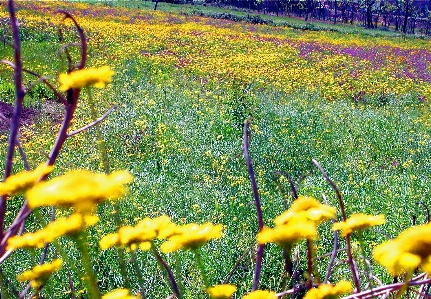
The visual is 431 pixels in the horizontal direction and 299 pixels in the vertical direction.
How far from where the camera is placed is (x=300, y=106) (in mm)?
6520

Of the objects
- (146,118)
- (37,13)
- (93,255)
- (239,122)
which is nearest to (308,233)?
(93,255)

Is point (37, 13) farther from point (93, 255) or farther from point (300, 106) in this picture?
point (93, 255)

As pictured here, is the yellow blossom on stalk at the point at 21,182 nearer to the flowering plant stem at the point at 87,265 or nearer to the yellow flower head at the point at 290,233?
the flowering plant stem at the point at 87,265

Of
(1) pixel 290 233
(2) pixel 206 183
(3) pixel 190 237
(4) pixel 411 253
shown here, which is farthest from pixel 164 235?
(2) pixel 206 183

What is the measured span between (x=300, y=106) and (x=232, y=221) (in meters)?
3.76

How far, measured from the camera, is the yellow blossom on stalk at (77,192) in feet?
1.47

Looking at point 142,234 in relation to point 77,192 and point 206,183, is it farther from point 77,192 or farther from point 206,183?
point 206,183

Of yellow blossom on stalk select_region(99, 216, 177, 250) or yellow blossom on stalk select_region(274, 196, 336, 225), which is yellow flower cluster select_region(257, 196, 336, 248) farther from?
yellow blossom on stalk select_region(99, 216, 177, 250)

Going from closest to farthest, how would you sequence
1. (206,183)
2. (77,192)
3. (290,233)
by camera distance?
(77,192)
(290,233)
(206,183)

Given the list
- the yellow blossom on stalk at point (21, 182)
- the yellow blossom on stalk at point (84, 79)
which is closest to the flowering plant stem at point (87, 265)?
the yellow blossom on stalk at point (21, 182)

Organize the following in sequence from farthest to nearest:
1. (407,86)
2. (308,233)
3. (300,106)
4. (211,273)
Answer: (407,86) < (300,106) < (211,273) < (308,233)

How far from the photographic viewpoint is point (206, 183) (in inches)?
149

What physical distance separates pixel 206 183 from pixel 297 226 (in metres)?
3.19

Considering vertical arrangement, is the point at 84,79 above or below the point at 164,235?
above
